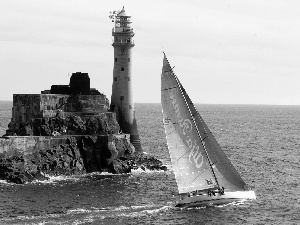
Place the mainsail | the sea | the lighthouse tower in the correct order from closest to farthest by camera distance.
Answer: the sea → the mainsail → the lighthouse tower

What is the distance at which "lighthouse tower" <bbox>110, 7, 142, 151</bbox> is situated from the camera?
3100 inches

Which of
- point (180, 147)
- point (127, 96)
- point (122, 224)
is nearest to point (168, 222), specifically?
point (122, 224)

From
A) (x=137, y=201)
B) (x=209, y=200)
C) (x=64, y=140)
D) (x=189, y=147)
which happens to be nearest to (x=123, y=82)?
(x=64, y=140)

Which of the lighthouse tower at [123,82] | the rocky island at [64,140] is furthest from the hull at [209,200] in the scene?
the lighthouse tower at [123,82]

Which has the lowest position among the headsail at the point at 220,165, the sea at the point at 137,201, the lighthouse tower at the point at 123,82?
the sea at the point at 137,201

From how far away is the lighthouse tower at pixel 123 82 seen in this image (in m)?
78.8

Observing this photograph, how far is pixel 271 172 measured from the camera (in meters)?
72.2

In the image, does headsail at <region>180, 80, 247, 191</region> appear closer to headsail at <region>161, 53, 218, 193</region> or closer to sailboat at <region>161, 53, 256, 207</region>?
sailboat at <region>161, 53, 256, 207</region>

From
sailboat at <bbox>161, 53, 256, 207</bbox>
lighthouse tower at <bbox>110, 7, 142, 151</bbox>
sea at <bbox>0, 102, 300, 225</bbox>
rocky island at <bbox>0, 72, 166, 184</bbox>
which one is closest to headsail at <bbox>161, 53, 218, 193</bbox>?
sailboat at <bbox>161, 53, 256, 207</bbox>

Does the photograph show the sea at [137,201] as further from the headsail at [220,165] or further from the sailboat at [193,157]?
the headsail at [220,165]

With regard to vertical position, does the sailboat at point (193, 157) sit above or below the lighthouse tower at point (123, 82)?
below

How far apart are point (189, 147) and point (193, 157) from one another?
0.91 meters

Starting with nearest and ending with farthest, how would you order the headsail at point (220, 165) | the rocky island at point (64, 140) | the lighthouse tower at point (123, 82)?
the headsail at point (220, 165) → the rocky island at point (64, 140) → the lighthouse tower at point (123, 82)

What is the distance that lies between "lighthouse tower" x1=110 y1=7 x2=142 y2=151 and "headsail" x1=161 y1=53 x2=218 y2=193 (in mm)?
29511
